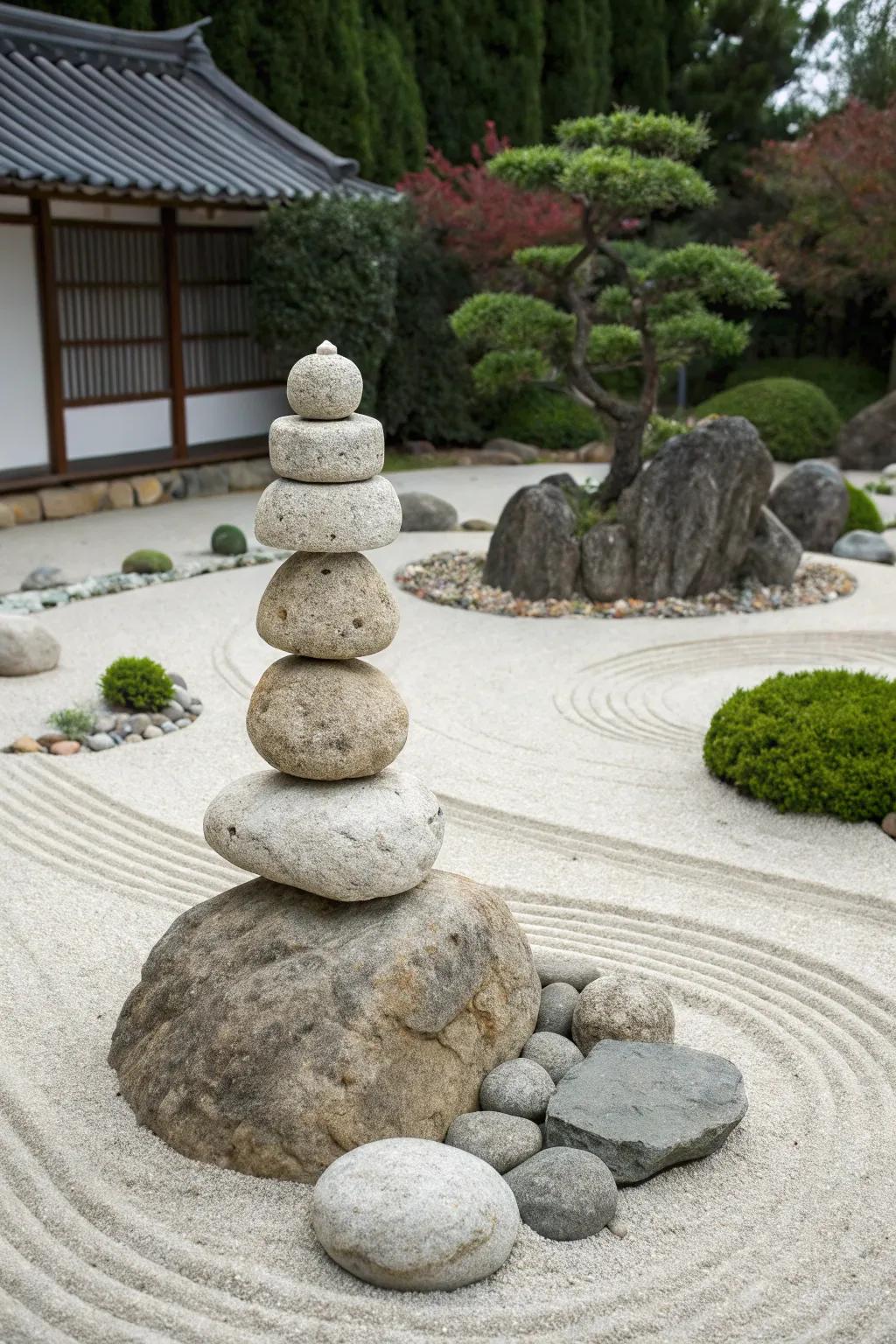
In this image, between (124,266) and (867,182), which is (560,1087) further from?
(867,182)

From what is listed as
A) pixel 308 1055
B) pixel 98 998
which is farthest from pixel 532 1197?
pixel 98 998

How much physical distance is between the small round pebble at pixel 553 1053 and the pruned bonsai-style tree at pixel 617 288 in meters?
7.91

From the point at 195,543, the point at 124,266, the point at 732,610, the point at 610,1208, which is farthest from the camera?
the point at 124,266

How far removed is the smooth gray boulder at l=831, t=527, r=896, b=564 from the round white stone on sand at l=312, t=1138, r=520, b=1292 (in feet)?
34.4

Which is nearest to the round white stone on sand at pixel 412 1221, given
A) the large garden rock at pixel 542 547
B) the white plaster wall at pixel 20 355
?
the large garden rock at pixel 542 547

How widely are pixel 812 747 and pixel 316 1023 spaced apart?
354 cm

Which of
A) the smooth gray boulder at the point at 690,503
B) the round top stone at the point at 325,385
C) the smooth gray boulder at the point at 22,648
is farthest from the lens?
the smooth gray boulder at the point at 690,503

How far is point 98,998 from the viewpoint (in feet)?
16.7

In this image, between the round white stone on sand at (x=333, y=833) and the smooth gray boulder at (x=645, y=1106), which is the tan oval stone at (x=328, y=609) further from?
the smooth gray boulder at (x=645, y=1106)

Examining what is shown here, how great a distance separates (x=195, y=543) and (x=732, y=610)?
5269 mm

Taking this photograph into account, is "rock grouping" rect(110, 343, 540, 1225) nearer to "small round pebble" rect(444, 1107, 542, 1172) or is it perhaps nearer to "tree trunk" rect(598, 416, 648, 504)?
"small round pebble" rect(444, 1107, 542, 1172)

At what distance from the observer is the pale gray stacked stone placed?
4.37m

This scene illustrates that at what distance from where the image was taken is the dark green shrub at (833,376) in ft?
74.9

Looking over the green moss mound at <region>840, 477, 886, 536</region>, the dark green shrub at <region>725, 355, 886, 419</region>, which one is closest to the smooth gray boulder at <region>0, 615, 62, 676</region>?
the green moss mound at <region>840, 477, 886, 536</region>
